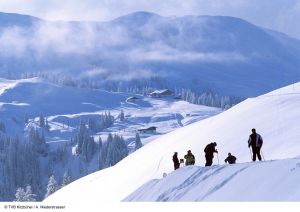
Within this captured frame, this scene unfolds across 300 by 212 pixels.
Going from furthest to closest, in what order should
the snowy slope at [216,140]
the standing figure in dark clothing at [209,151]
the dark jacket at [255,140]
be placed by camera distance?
the snowy slope at [216,140], the standing figure in dark clothing at [209,151], the dark jacket at [255,140]

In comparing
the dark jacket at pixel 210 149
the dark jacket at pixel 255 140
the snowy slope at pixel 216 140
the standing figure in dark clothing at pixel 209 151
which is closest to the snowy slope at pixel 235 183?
the standing figure in dark clothing at pixel 209 151

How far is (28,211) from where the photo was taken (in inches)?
878

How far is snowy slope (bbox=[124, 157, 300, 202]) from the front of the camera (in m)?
25.4

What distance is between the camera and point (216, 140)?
70.1 m

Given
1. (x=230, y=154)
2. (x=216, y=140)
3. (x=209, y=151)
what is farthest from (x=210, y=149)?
(x=216, y=140)

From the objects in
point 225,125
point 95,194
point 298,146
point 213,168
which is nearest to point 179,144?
point 225,125

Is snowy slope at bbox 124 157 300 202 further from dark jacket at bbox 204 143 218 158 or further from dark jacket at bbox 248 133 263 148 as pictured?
dark jacket at bbox 248 133 263 148

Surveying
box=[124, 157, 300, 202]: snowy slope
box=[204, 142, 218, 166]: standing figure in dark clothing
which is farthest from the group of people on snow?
box=[124, 157, 300, 202]: snowy slope

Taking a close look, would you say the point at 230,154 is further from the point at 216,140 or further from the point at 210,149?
the point at 216,140

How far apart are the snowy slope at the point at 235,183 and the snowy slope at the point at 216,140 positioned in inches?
782

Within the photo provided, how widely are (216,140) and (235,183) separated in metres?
41.3

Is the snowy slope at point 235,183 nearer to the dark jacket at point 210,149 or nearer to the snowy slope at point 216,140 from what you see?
the dark jacket at point 210,149

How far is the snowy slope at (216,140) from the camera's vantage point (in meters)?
60.7

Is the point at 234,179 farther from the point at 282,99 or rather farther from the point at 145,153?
the point at 145,153
